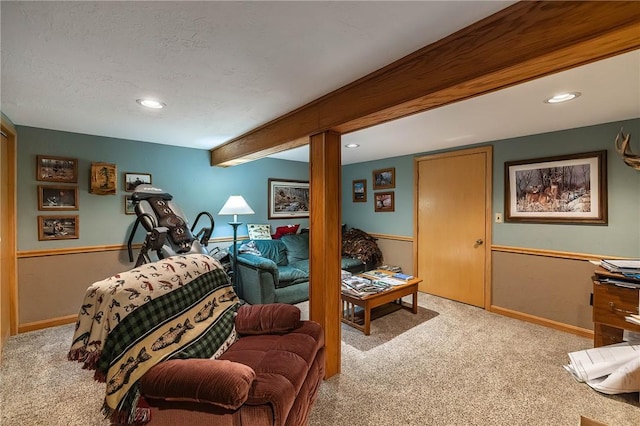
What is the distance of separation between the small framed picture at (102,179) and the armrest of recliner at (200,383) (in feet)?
8.74

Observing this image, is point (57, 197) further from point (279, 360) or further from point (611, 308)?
point (611, 308)

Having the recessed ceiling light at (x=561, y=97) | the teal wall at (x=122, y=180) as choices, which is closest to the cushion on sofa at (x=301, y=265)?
the teal wall at (x=122, y=180)

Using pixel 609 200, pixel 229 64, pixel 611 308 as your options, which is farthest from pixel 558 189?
pixel 229 64

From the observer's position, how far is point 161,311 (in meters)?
1.48

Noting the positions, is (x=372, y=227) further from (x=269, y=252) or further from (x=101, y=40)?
(x=101, y=40)

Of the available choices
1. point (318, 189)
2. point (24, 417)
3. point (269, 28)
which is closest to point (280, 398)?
point (318, 189)

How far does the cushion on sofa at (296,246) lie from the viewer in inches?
167

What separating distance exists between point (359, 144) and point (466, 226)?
1.81 meters

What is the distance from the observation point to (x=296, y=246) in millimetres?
4348

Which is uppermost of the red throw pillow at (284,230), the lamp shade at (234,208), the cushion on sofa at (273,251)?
the lamp shade at (234,208)

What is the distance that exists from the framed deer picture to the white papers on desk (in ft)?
4.11

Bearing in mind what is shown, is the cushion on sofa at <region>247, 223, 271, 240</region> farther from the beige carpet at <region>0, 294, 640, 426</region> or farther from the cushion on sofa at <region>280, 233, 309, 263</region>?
the beige carpet at <region>0, 294, 640, 426</region>

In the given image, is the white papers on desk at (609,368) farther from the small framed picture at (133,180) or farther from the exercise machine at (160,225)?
the small framed picture at (133,180)

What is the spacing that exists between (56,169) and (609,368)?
17.4ft
